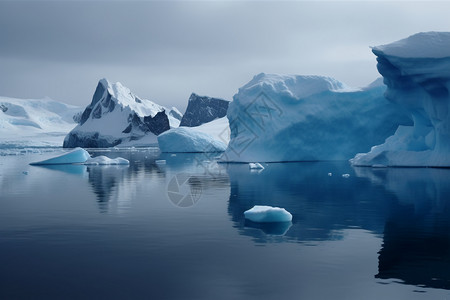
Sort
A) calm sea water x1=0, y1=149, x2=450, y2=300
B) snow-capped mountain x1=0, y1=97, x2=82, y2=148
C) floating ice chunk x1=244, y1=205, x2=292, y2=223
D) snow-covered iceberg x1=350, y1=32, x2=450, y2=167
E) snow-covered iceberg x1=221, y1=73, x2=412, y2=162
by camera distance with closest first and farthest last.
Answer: calm sea water x1=0, y1=149, x2=450, y2=300
floating ice chunk x1=244, y1=205, x2=292, y2=223
snow-covered iceberg x1=350, y1=32, x2=450, y2=167
snow-covered iceberg x1=221, y1=73, x2=412, y2=162
snow-capped mountain x1=0, y1=97, x2=82, y2=148

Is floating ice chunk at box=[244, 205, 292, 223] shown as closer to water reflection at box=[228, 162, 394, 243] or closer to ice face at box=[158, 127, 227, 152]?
water reflection at box=[228, 162, 394, 243]

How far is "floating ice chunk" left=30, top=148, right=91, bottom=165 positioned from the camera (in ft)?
91.4

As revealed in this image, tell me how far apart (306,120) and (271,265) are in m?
22.3

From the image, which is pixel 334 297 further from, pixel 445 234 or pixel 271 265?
pixel 445 234

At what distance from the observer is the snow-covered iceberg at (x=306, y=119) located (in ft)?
90.7

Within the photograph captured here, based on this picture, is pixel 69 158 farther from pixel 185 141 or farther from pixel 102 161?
pixel 185 141

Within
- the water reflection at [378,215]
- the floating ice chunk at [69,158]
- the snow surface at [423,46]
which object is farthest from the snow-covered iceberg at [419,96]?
the floating ice chunk at [69,158]

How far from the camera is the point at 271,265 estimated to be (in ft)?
19.2

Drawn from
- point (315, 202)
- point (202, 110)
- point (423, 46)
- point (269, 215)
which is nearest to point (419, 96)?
point (423, 46)

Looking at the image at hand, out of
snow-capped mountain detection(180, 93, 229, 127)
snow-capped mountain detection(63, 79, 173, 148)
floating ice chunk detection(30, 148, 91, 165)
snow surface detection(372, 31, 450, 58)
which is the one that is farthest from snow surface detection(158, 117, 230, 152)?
snow-capped mountain detection(180, 93, 229, 127)

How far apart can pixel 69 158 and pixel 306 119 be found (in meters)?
14.0

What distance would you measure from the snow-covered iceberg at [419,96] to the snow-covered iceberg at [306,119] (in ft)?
11.0

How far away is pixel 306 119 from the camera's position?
27.5 metres

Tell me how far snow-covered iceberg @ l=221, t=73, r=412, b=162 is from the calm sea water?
48.6ft
